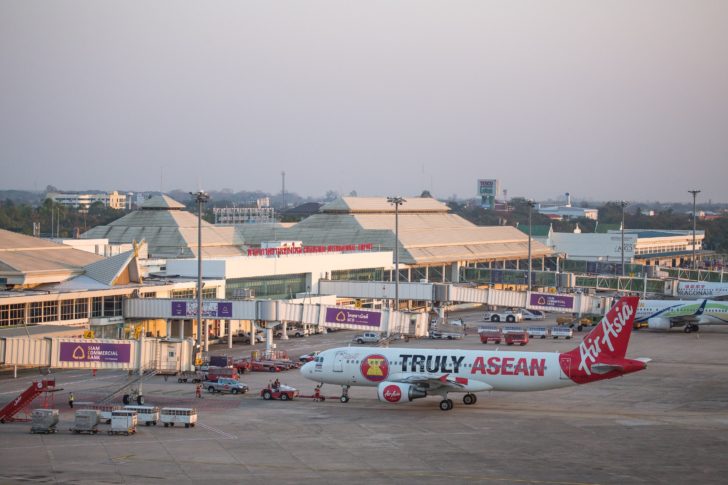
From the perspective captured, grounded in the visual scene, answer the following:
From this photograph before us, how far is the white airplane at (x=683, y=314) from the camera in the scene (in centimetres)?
13700

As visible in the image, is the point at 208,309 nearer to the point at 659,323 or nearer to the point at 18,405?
the point at 18,405

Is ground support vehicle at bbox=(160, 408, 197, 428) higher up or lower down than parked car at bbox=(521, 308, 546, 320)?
lower down

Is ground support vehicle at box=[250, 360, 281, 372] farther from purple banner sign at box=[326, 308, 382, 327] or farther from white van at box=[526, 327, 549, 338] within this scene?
white van at box=[526, 327, 549, 338]

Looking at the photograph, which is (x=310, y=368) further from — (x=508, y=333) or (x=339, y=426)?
(x=508, y=333)

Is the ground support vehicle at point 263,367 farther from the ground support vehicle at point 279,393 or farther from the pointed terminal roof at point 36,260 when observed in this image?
the pointed terminal roof at point 36,260

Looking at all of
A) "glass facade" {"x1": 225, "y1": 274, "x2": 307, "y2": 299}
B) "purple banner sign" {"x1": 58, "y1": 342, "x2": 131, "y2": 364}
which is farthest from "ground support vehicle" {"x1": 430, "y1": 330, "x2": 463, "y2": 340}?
"purple banner sign" {"x1": 58, "y1": 342, "x2": 131, "y2": 364}

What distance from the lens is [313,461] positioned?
57.8 metres

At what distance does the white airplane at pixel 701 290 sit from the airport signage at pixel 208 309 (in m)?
93.2

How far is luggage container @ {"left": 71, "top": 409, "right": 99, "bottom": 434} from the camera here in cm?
6600

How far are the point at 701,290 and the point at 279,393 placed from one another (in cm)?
10981

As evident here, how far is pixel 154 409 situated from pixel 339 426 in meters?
12.2

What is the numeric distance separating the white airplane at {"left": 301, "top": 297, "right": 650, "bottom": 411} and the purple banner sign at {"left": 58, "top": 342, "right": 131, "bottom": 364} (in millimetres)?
14983

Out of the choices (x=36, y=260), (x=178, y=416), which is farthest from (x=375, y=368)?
(x=36, y=260)

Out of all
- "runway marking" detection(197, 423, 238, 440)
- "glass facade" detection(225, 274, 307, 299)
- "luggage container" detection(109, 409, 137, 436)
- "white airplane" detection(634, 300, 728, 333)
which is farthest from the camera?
"white airplane" detection(634, 300, 728, 333)
